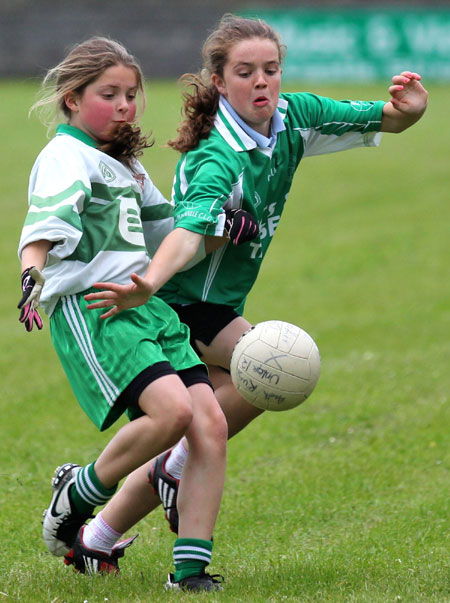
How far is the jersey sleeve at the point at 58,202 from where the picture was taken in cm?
369

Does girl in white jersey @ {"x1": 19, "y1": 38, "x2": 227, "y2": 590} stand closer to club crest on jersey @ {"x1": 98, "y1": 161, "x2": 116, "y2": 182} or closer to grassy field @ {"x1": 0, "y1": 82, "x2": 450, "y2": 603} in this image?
club crest on jersey @ {"x1": 98, "y1": 161, "x2": 116, "y2": 182}

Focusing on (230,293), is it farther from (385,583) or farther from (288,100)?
(385,583)

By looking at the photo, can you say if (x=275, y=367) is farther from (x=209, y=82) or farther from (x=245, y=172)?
(x=209, y=82)

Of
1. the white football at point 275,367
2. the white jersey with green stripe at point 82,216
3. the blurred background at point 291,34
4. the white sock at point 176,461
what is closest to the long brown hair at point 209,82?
the white jersey with green stripe at point 82,216

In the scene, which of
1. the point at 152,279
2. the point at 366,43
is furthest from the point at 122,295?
the point at 366,43

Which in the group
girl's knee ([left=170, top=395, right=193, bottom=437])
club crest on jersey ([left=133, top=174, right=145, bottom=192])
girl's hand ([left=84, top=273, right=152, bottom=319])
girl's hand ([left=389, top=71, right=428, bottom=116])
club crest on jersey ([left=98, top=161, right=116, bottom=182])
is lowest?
girl's knee ([left=170, top=395, right=193, bottom=437])

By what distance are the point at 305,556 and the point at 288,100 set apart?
6.80 feet

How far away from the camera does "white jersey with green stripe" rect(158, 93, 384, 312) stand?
13.4ft

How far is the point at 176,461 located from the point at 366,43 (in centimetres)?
2800

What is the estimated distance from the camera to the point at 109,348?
388 cm

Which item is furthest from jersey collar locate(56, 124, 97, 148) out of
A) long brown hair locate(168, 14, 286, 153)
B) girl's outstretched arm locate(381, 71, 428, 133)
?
girl's outstretched arm locate(381, 71, 428, 133)

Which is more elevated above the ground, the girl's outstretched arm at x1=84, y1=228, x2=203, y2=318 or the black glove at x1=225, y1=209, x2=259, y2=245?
the black glove at x1=225, y1=209, x2=259, y2=245

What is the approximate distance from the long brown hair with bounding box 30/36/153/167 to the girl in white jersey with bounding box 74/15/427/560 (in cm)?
26

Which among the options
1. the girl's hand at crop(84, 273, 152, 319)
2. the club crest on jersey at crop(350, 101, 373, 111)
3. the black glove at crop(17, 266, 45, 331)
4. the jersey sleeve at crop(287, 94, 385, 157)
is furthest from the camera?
the club crest on jersey at crop(350, 101, 373, 111)
